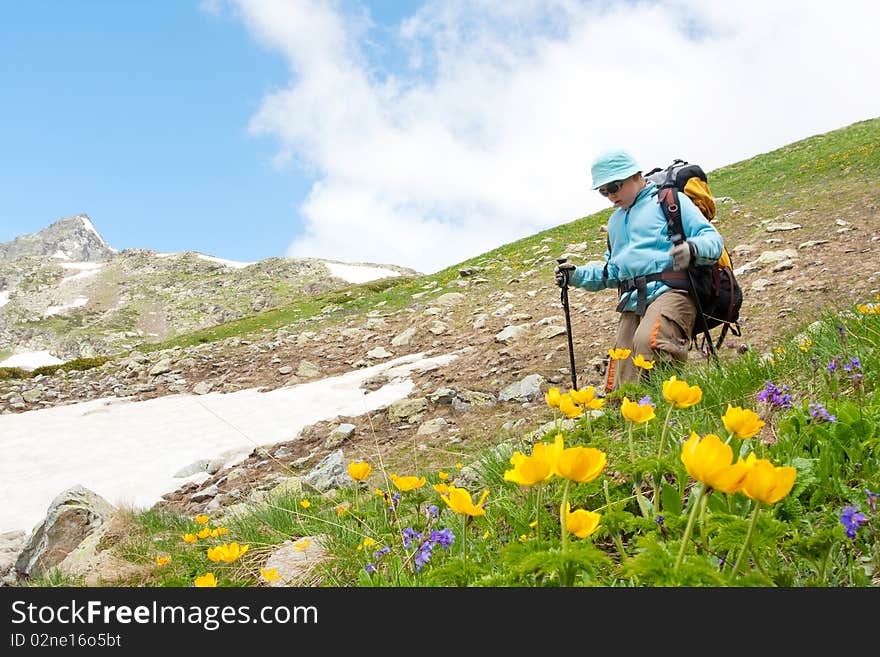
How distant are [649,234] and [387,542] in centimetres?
368

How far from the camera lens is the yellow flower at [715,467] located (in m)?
1.25

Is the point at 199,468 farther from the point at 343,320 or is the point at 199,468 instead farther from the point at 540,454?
the point at 343,320

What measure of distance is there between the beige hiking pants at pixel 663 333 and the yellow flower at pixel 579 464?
3.44 metres

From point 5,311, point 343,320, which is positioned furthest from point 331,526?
point 5,311

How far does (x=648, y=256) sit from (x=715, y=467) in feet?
13.6

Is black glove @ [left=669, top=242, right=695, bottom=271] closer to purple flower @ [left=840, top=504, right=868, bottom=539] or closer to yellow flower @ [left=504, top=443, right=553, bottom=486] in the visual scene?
purple flower @ [left=840, top=504, right=868, bottom=539]

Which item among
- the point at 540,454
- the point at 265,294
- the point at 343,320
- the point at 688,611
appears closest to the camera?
the point at 688,611

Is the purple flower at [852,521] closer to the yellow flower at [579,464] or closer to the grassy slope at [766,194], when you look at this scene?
the yellow flower at [579,464]

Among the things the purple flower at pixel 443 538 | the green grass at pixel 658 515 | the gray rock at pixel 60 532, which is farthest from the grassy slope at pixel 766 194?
the purple flower at pixel 443 538

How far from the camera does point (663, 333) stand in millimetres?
4836

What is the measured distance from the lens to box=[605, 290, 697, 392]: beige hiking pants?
4812mm

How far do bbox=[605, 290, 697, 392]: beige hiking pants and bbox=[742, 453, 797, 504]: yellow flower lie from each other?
11.6 ft

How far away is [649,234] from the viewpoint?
507 cm

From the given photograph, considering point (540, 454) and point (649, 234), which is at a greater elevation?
point (649, 234)
